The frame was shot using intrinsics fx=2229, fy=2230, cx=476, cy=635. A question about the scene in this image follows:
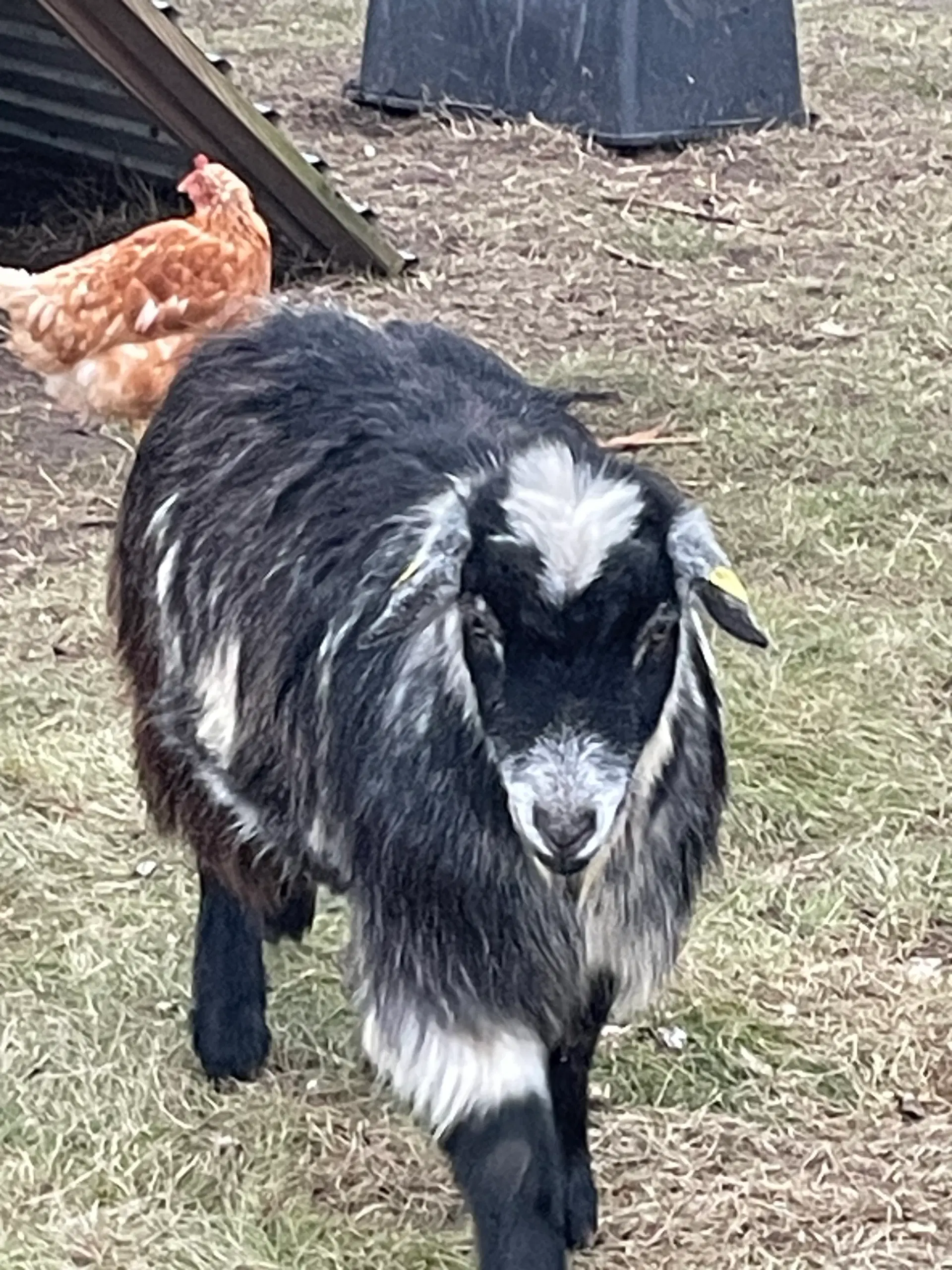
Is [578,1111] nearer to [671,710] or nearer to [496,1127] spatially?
[496,1127]

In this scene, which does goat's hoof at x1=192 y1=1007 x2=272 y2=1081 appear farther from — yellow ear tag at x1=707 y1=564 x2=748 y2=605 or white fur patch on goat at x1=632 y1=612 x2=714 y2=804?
yellow ear tag at x1=707 y1=564 x2=748 y2=605

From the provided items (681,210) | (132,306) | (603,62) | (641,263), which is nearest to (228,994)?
(132,306)

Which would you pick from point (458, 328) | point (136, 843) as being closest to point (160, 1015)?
point (136, 843)

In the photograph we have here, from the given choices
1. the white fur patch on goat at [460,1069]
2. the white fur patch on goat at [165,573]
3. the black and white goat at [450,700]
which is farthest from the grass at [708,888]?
the white fur patch on goat at [165,573]

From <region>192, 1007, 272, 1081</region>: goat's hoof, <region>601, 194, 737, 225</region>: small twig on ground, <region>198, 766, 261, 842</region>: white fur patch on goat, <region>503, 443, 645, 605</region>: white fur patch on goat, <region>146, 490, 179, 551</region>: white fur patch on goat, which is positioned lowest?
<region>601, 194, 737, 225</region>: small twig on ground

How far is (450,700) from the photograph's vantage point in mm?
2699

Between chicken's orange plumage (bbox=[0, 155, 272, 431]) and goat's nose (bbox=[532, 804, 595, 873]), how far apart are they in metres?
3.79

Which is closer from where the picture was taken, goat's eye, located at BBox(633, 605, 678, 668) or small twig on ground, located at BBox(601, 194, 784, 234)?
goat's eye, located at BBox(633, 605, 678, 668)

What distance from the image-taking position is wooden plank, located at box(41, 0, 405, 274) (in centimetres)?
693

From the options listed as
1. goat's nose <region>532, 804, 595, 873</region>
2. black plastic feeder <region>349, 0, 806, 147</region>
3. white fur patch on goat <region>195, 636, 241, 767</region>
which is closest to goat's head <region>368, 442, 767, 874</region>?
goat's nose <region>532, 804, 595, 873</region>

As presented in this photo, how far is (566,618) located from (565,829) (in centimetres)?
24

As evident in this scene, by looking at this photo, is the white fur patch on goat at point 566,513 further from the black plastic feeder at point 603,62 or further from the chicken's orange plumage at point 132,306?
the black plastic feeder at point 603,62

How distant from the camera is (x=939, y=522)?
5953 mm

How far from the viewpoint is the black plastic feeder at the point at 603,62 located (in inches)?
362
